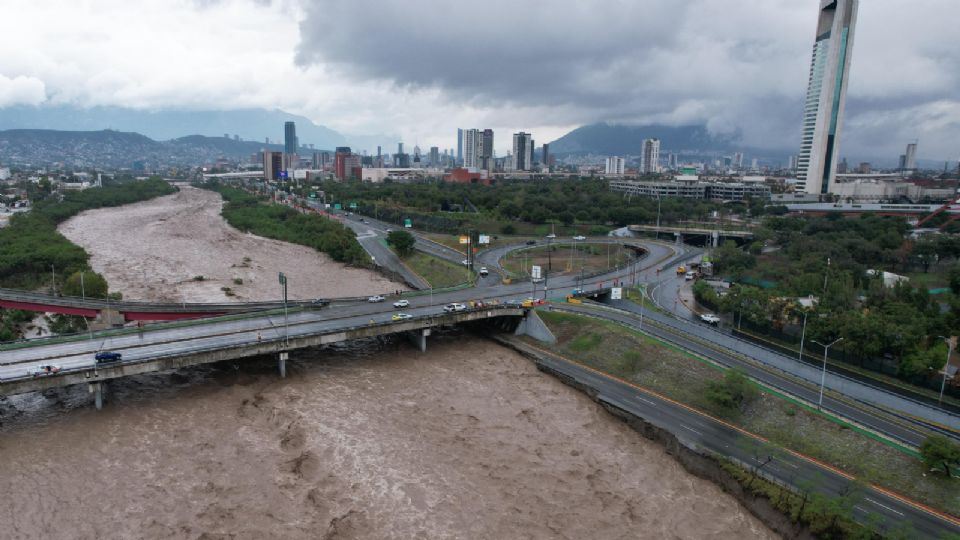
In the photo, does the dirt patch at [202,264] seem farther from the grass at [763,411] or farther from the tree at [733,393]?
the tree at [733,393]

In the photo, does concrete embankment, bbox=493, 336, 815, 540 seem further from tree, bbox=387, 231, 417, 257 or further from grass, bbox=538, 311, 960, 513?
tree, bbox=387, 231, 417, 257

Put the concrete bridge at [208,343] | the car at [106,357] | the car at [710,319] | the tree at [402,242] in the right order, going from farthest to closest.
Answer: the tree at [402,242] < the car at [710,319] < the car at [106,357] < the concrete bridge at [208,343]

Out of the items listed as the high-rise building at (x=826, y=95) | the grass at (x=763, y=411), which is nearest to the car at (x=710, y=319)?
the grass at (x=763, y=411)

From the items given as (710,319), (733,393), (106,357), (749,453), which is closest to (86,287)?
(106,357)

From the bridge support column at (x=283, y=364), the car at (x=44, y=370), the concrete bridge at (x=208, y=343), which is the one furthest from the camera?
the bridge support column at (x=283, y=364)

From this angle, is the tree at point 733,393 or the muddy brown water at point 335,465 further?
the tree at point 733,393

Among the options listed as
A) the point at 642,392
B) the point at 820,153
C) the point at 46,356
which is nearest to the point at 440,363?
the point at 642,392

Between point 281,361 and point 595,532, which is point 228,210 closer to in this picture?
point 281,361
